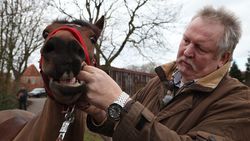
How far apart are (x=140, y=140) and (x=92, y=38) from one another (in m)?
1.06

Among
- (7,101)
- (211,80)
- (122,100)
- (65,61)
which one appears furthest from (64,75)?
(7,101)

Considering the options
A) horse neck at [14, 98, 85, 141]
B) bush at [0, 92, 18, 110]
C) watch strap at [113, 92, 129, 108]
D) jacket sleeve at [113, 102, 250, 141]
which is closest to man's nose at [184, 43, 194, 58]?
jacket sleeve at [113, 102, 250, 141]

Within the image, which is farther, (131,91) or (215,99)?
(131,91)

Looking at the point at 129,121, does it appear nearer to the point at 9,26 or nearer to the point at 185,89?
the point at 185,89

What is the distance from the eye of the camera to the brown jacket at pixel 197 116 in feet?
Result: 7.09

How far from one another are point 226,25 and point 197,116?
69 cm

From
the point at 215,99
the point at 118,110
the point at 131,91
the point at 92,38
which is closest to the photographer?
the point at 118,110

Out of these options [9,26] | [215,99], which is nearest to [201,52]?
[215,99]

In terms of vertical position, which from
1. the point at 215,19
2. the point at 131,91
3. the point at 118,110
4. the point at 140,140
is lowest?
the point at 131,91

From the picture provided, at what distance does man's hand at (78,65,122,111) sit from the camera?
7.04 feet

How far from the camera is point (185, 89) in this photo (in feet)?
8.89

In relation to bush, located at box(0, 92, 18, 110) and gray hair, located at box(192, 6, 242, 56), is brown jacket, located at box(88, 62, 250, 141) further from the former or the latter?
bush, located at box(0, 92, 18, 110)

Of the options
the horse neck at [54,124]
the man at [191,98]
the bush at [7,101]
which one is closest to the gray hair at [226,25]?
the man at [191,98]

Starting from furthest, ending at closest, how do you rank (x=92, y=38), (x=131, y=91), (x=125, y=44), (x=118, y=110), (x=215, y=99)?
(x=125, y=44)
(x=131, y=91)
(x=92, y=38)
(x=215, y=99)
(x=118, y=110)
